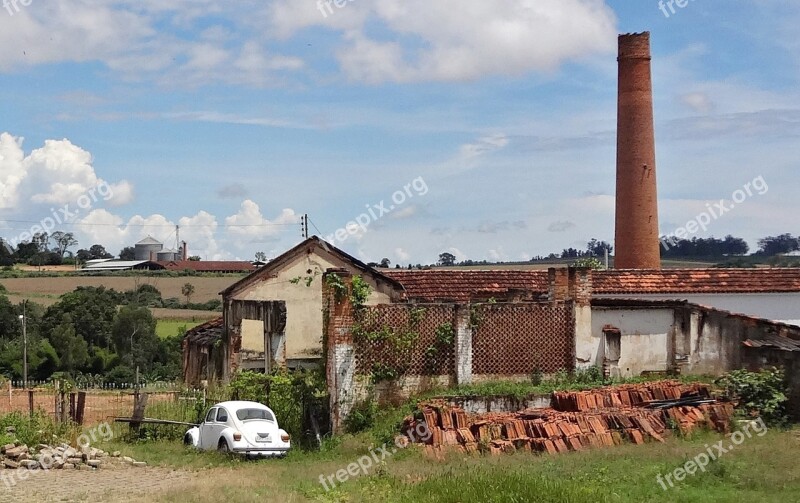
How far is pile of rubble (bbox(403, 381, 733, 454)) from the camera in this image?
17.8 meters

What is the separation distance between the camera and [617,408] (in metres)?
19.1


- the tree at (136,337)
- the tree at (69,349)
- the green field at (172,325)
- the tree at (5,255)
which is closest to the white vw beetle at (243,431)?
the tree at (69,349)

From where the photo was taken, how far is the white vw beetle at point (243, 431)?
1939 centimetres

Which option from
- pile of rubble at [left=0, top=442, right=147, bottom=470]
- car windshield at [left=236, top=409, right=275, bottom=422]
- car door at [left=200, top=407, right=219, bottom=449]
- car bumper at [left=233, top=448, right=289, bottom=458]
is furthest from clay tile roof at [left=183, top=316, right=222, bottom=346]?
car bumper at [left=233, top=448, right=289, bottom=458]

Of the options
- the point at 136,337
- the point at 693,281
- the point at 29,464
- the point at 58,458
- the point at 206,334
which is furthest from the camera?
the point at 136,337

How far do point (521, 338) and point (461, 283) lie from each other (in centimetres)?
695

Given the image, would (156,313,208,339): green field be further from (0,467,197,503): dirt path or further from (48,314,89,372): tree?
(0,467,197,503): dirt path

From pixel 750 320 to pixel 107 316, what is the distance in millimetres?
44915

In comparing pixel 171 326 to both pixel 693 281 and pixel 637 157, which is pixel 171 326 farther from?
pixel 693 281

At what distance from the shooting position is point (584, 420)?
18188 millimetres

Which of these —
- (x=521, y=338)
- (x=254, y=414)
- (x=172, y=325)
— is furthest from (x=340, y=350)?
(x=172, y=325)

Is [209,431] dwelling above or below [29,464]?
above

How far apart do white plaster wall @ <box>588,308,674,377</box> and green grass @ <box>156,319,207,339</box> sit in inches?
1584

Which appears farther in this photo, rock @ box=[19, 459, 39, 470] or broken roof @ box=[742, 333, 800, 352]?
broken roof @ box=[742, 333, 800, 352]
